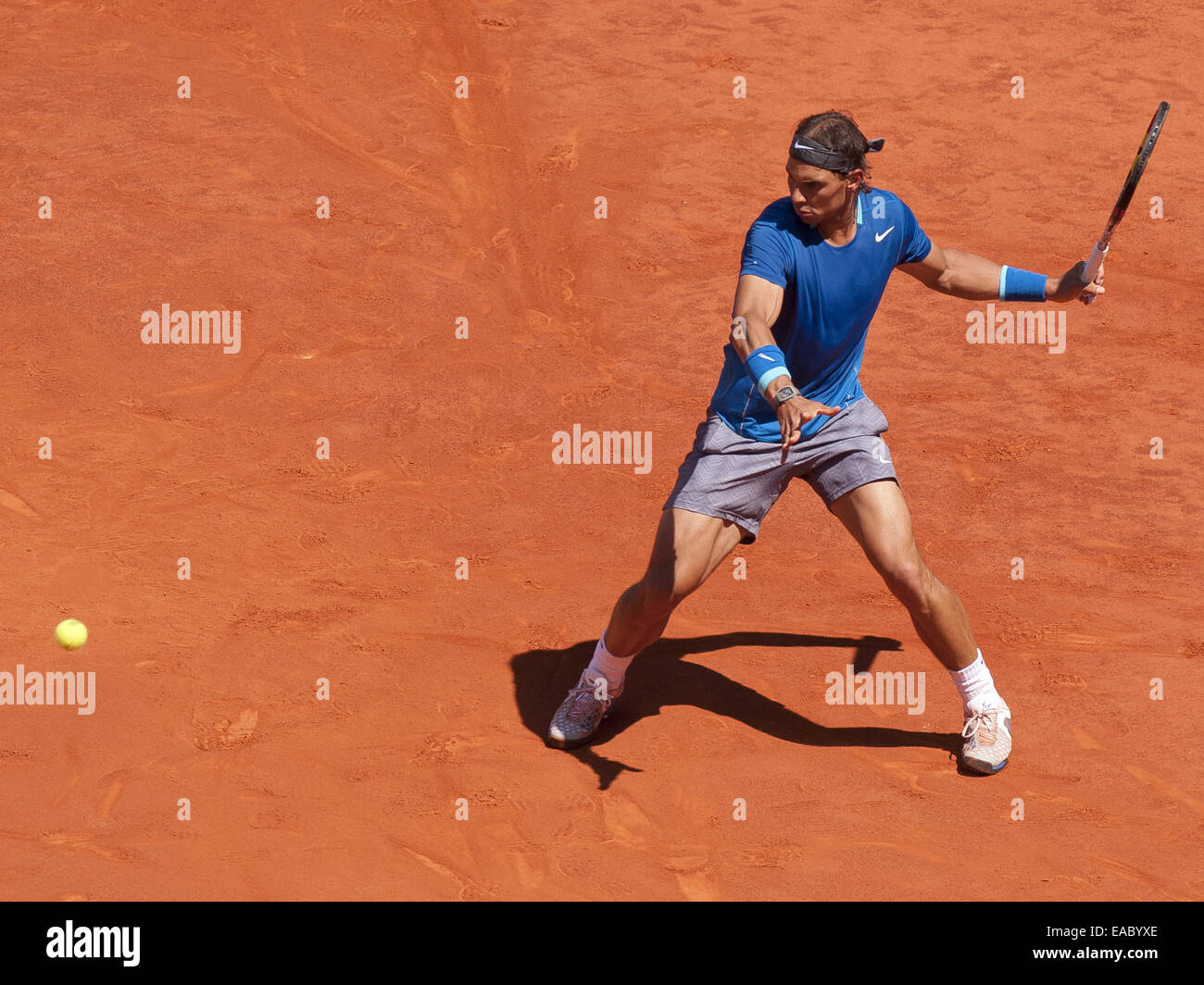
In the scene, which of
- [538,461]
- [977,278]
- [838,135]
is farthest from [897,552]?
[538,461]

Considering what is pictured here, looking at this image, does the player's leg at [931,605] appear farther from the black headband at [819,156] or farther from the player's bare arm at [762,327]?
the black headband at [819,156]

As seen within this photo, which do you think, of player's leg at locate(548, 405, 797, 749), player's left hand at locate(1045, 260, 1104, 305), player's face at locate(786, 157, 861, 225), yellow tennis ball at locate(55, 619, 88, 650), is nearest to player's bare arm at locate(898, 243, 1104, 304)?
player's left hand at locate(1045, 260, 1104, 305)

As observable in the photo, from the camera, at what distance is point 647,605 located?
5.95 m

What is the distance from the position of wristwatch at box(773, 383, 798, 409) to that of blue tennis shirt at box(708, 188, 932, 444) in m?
0.43

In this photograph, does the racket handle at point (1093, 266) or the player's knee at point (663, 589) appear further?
the racket handle at point (1093, 266)

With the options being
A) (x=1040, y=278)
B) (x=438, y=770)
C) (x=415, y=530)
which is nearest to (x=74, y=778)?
(x=438, y=770)

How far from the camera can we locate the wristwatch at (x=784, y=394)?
5.11m

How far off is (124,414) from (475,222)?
3.14 m

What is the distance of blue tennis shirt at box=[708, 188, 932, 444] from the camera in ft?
18.5

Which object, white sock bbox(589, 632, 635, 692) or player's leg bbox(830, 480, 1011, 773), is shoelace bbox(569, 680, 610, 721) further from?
player's leg bbox(830, 480, 1011, 773)

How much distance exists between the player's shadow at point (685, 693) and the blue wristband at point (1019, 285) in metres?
1.79

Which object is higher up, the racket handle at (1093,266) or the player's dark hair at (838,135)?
the player's dark hair at (838,135)

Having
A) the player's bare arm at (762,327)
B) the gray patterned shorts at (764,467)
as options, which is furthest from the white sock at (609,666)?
the player's bare arm at (762,327)

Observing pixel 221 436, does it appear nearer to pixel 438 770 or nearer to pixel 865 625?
pixel 438 770
